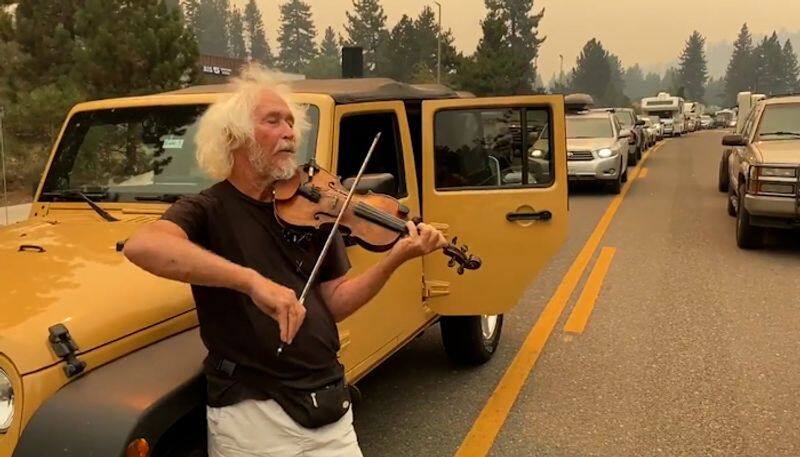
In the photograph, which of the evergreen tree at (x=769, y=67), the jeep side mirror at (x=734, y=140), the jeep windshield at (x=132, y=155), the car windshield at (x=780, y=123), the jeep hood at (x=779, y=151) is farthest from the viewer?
the evergreen tree at (x=769, y=67)

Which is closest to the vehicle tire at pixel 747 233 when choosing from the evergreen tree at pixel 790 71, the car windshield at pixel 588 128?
the car windshield at pixel 588 128

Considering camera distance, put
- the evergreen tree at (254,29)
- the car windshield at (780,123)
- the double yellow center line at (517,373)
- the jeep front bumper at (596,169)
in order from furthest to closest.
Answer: the evergreen tree at (254,29)
the jeep front bumper at (596,169)
the car windshield at (780,123)
the double yellow center line at (517,373)

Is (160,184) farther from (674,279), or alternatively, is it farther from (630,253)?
(630,253)

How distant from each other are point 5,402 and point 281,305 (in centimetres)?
91

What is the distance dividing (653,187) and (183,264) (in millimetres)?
15824

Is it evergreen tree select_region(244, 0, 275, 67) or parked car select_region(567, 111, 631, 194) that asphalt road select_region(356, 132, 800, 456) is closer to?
parked car select_region(567, 111, 631, 194)

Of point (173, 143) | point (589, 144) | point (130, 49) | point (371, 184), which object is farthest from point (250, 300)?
point (130, 49)

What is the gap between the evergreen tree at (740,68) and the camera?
572 feet

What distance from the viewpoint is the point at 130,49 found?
1614 cm

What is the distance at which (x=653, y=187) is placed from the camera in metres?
16.3

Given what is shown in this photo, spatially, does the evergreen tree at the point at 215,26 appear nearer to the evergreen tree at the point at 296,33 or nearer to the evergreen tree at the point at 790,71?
the evergreen tree at the point at 296,33

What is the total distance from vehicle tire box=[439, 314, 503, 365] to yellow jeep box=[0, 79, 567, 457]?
0.04 feet

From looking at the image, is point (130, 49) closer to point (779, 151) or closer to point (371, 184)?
point (779, 151)

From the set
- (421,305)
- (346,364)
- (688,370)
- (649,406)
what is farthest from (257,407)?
(688,370)
